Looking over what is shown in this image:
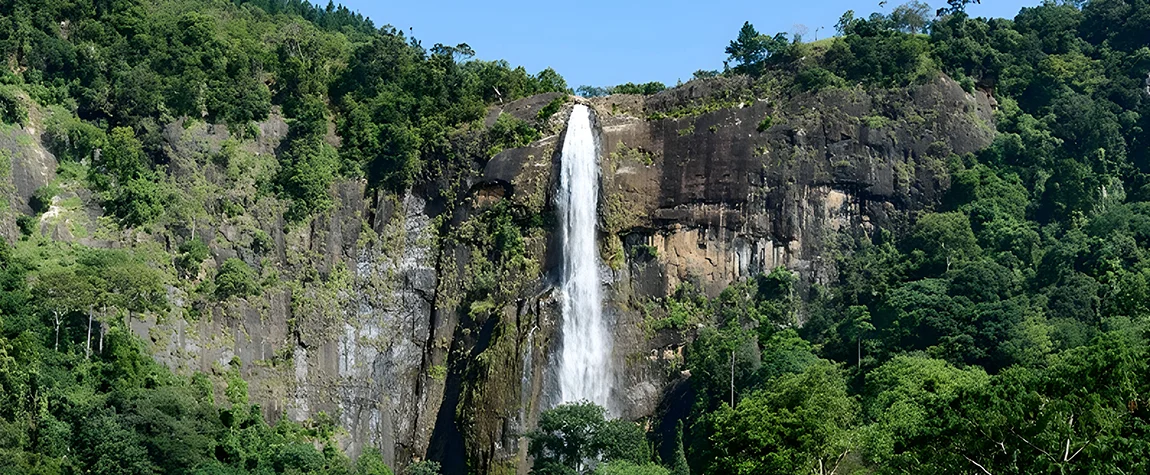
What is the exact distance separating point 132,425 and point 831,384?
21971 millimetres

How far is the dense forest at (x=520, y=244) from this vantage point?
5372 cm

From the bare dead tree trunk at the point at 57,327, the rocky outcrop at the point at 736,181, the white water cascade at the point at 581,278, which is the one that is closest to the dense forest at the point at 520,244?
the bare dead tree trunk at the point at 57,327

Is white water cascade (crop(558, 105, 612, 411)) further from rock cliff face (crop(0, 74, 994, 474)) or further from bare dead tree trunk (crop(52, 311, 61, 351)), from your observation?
bare dead tree trunk (crop(52, 311, 61, 351))

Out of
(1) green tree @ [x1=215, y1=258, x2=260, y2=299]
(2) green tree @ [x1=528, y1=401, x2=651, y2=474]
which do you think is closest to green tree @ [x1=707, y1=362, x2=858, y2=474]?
(2) green tree @ [x1=528, y1=401, x2=651, y2=474]

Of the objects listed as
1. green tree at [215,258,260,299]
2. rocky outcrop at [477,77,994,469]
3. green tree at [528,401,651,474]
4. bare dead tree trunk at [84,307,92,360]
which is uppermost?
rocky outcrop at [477,77,994,469]

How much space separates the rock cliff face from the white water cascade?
0.55m

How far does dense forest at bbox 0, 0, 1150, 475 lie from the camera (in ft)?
176

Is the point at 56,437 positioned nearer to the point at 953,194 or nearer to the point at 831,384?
the point at 831,384

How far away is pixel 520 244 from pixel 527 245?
1.09 ft

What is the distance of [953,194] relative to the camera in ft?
227

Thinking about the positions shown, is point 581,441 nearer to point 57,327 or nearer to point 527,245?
point 527,245

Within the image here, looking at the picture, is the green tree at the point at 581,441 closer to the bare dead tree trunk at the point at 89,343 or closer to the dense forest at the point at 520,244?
the dense forest at the point at 520,244

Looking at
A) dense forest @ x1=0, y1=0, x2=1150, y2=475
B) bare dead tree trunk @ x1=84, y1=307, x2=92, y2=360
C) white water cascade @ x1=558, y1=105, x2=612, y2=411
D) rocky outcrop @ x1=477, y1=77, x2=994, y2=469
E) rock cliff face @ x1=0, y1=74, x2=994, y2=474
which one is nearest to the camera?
dense forest @ x1=0, y1=0, x2=1150, y2=475

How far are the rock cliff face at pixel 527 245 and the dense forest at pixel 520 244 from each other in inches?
35.0
